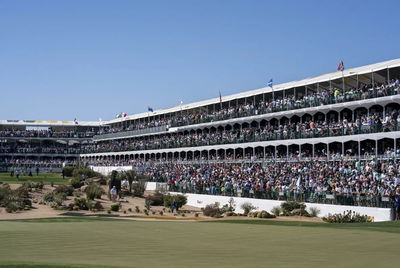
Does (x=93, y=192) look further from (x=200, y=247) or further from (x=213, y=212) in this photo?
(x=200, y=247)

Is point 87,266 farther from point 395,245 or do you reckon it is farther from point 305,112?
point 305,112

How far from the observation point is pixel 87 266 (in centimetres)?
1279

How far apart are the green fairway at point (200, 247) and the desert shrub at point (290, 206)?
456 inches

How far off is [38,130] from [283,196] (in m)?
65.3

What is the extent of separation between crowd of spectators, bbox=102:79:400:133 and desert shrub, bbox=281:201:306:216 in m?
10.1

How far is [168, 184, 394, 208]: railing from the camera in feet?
98.2

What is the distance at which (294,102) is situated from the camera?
47125 millimetres

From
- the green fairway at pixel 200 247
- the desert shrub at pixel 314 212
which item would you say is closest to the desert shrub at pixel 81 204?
the desert shrub at pixel 314 212

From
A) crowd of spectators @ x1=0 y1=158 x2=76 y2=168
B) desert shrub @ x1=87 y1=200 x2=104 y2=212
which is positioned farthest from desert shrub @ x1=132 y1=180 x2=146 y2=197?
crowd of spectators @ x1=0 y1=158 x2=76 y2=168

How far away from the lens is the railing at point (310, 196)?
2994 centimetres

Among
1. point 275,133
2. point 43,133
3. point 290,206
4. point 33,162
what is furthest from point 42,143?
point 290,206

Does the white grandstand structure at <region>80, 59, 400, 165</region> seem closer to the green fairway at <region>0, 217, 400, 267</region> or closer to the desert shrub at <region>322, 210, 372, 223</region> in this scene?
the desert shrub at <region>322, 210, 372, 223</region>

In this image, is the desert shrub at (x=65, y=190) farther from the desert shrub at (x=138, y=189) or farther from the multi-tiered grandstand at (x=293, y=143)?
the multi-tiered grandstand at (x=293, y=143)

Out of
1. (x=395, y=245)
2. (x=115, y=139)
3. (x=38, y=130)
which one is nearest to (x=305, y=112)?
(x=395, y=245)
